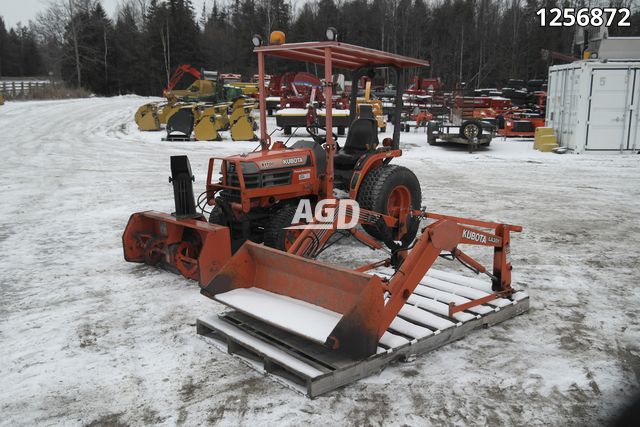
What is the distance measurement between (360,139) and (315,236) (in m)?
1.88

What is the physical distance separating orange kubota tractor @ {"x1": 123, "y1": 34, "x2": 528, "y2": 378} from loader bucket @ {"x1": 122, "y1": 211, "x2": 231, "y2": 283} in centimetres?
1

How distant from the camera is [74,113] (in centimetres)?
2573

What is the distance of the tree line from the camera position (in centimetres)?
4197

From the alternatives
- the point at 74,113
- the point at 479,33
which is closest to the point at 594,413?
the point at 74,113

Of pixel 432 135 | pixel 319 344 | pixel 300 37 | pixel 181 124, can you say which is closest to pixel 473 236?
pixel 319 344

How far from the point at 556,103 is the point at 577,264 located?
11.5 metres

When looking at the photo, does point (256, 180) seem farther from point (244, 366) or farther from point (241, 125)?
point (241, 125)

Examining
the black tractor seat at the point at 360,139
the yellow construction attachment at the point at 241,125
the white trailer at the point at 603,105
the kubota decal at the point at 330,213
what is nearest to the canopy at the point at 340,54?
the black tractor seat at the point at 360,139

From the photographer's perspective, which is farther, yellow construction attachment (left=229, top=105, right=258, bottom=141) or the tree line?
the tree line

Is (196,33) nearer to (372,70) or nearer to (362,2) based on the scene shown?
(362,2)

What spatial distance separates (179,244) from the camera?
5406 millimetres

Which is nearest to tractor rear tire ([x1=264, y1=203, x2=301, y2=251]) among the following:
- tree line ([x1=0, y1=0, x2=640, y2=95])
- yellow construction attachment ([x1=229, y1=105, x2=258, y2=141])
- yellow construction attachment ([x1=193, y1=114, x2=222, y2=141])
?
yellow construction attachment ([x1=229, y1=105, x2=258, y2=141])

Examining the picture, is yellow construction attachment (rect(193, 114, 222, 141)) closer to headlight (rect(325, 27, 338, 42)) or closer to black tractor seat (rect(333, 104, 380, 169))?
black tractor seat (rect(333, 104, 380, 169))

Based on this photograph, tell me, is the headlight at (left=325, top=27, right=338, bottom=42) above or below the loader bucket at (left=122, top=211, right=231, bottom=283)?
above
